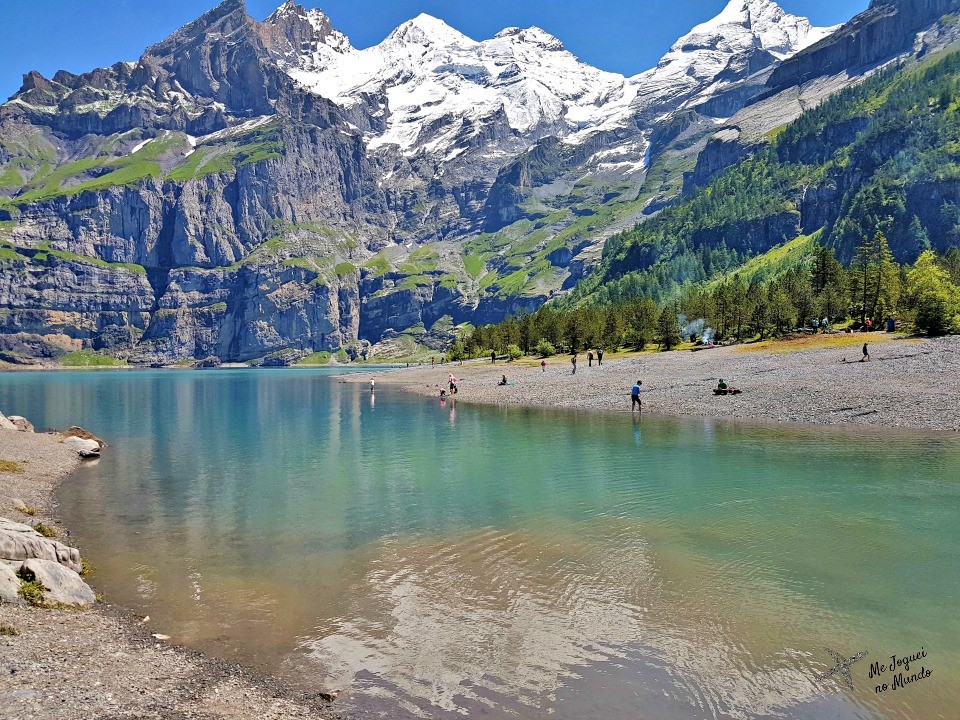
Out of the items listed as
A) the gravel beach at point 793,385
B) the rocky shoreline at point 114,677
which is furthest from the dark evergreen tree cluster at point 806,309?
the rocky shoreline at point 114,677

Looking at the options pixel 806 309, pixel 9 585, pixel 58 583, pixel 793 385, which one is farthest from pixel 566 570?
pixel 806 309

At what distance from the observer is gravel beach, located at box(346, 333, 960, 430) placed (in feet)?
161

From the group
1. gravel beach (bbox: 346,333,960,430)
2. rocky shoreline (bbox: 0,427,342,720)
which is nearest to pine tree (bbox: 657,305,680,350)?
gravel beach (bbox: 346,333,960,430)

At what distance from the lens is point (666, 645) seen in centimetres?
1488

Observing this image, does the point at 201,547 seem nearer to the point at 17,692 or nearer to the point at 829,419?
the point at 17,692

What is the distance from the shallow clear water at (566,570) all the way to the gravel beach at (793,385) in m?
7.25

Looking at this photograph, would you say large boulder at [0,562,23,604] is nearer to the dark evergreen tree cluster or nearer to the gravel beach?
the gravel beach

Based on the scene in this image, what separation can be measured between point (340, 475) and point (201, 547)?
1458 centimetres

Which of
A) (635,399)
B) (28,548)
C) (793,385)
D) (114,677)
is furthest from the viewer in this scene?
(635,399)

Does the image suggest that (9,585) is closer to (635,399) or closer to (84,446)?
(84,446)

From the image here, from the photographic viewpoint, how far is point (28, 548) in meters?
18.8

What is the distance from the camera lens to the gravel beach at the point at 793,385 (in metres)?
49.0

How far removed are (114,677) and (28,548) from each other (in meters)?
8.42

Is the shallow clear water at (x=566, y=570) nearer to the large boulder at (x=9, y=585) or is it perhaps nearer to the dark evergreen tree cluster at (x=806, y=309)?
the large boulder at (x=9, y=585)
